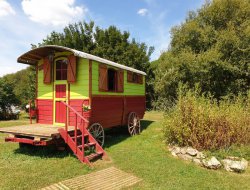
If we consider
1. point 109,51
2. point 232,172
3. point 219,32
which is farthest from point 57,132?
point 109,51

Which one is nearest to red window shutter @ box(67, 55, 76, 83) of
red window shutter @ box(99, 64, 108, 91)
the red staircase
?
red window shutter @ box(99, 64, 108, 91)

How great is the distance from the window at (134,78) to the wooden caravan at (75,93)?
1.01m

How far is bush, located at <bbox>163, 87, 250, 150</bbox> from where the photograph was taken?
6.13 meters

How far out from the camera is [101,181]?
4539 millimetres

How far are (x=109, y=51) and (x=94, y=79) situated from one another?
51.3 feet

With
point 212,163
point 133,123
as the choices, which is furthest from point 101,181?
point 133,123

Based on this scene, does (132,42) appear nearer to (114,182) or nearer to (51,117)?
(51,117)

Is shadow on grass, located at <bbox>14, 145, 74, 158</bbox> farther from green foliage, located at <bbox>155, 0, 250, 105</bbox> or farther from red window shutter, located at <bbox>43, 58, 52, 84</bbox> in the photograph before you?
green foliage, located at <bbox>155, 0, 250, 105</bbox>

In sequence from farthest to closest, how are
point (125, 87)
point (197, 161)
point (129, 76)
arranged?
point (129, 76) → point (125, 87) → point (197, 161)

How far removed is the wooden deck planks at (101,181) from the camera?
4227 mm

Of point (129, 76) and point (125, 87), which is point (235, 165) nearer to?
point (125, 87)

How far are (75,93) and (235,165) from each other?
490 cm

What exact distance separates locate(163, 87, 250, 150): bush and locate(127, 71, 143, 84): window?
11.4 ft

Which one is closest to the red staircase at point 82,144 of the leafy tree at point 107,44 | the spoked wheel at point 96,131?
the spoked wheel at point 96,131
